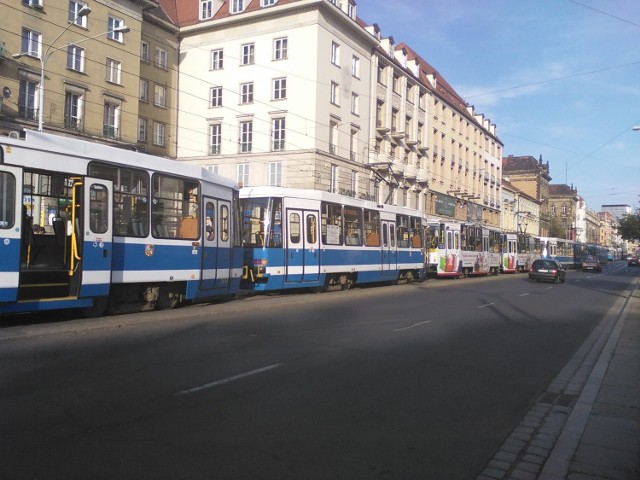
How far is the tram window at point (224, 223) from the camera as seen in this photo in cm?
1467

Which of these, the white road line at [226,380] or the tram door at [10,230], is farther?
the tram door at [10,230]

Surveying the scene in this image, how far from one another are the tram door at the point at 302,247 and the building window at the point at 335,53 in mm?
25632

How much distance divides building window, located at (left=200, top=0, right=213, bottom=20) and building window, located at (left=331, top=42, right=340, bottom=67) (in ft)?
37.1

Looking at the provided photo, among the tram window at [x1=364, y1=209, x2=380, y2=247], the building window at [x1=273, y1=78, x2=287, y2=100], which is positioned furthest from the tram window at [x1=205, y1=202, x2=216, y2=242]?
the building window at [x1=273, y1=78, x2=287, y2=100]

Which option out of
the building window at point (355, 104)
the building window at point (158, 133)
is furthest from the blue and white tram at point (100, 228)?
the building window at point (355, 104)

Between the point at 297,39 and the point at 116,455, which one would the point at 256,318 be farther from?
the point at 297,39

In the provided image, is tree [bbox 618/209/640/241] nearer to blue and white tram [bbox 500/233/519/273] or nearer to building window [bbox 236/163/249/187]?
blue and white tram [bbox 500/233/519/273]

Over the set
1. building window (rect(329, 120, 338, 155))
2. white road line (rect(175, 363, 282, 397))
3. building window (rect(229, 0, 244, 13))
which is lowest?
white road line (rect(175, 363, 282, 397))

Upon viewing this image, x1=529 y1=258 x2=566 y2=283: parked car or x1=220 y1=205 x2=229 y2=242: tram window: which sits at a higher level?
x1=220 y1=205 x2=229 y2=242: tram window

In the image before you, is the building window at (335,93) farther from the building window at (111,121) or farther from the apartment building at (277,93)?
the building window at (111,121)

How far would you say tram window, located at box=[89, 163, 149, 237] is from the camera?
11.4 metres

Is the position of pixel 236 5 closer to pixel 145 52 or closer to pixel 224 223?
pixel 145 52

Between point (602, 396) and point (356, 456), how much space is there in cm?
386

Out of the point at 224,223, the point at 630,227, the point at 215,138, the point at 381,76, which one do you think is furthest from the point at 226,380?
the point at 630,227
